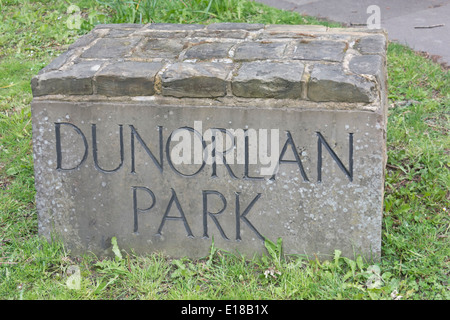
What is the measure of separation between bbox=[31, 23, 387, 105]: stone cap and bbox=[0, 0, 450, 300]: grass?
68 cm

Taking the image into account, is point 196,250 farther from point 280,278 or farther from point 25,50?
point 25,50

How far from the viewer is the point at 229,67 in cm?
246

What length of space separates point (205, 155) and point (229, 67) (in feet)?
1.23

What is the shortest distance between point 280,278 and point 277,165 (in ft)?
1.50

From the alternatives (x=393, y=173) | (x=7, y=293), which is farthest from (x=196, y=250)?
(x=393, y=173)

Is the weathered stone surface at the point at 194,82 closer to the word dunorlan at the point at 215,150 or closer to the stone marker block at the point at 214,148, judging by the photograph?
the stone marker block at the point at 214,148

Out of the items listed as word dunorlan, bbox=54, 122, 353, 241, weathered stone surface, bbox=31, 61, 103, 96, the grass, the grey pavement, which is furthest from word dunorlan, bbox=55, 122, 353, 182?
the grey pavement

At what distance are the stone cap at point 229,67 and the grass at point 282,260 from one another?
2.23ft

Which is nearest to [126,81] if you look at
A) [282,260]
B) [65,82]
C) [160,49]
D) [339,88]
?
[65,82]

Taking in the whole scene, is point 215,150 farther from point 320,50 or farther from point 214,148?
point 320,50

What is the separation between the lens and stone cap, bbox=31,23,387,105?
7.49ft

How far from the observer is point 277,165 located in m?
2.39

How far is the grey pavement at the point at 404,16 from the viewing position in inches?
196
